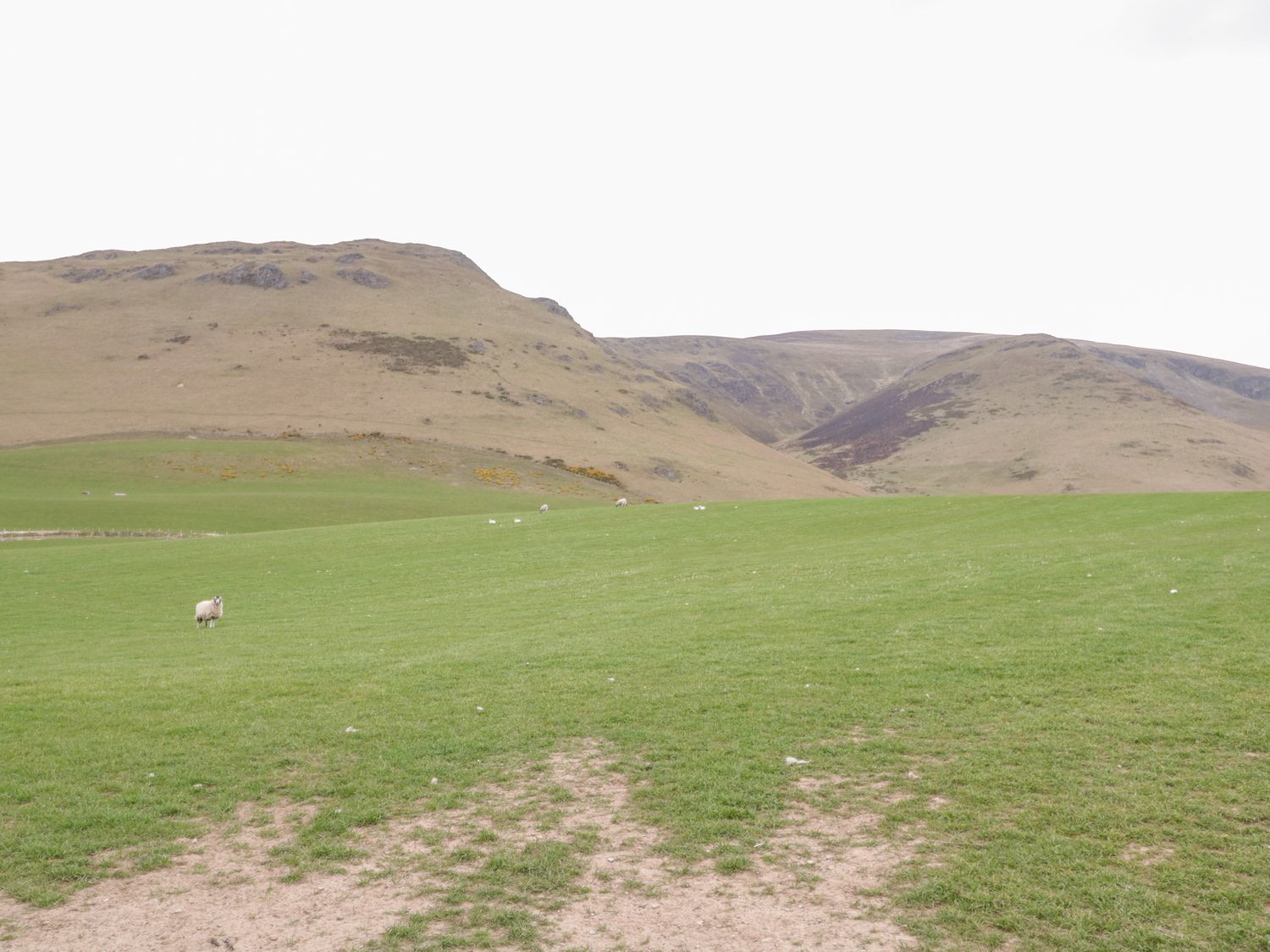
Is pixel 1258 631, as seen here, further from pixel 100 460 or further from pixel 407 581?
pixel 100 460

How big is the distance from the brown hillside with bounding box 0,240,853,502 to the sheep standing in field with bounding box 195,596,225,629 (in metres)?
82.7

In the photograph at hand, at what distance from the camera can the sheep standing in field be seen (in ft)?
81.6

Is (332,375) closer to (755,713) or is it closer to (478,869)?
(755,713)

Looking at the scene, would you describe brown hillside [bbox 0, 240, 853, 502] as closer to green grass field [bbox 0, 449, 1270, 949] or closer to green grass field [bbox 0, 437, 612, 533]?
green grass field [bbox 0, 437, 612, 533]

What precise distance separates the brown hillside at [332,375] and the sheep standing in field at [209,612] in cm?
8274

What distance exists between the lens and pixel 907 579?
25.9m

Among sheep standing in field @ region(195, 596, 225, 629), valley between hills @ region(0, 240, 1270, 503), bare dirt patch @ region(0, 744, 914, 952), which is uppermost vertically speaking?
valley between hills @ region(0, 240, 1270, 503)

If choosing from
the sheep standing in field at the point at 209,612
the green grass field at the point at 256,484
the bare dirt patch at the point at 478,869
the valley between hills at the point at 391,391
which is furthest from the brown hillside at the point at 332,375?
the bare dirt patch at the point at 478,869

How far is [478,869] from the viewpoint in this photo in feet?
29.6

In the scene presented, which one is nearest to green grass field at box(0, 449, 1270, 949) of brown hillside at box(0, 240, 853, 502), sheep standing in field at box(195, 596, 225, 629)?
sheep standing in field at box(195, 596, 225, 629)

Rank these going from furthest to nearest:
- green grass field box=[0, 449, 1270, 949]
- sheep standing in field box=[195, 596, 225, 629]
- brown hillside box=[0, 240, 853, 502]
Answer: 1. brown hillside box=[0, 240, 853, 502]
2. sheep standing in field box=[195, 596, 225, 629]
3. green grass field box=[0, 449, 1270, 949]

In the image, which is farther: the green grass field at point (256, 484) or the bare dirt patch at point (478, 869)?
the green grass field at point (256, 484)

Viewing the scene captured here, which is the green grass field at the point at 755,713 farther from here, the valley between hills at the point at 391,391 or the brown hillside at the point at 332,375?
the brown hillside at the point at 332,375

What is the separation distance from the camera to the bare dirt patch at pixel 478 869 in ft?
25.7
